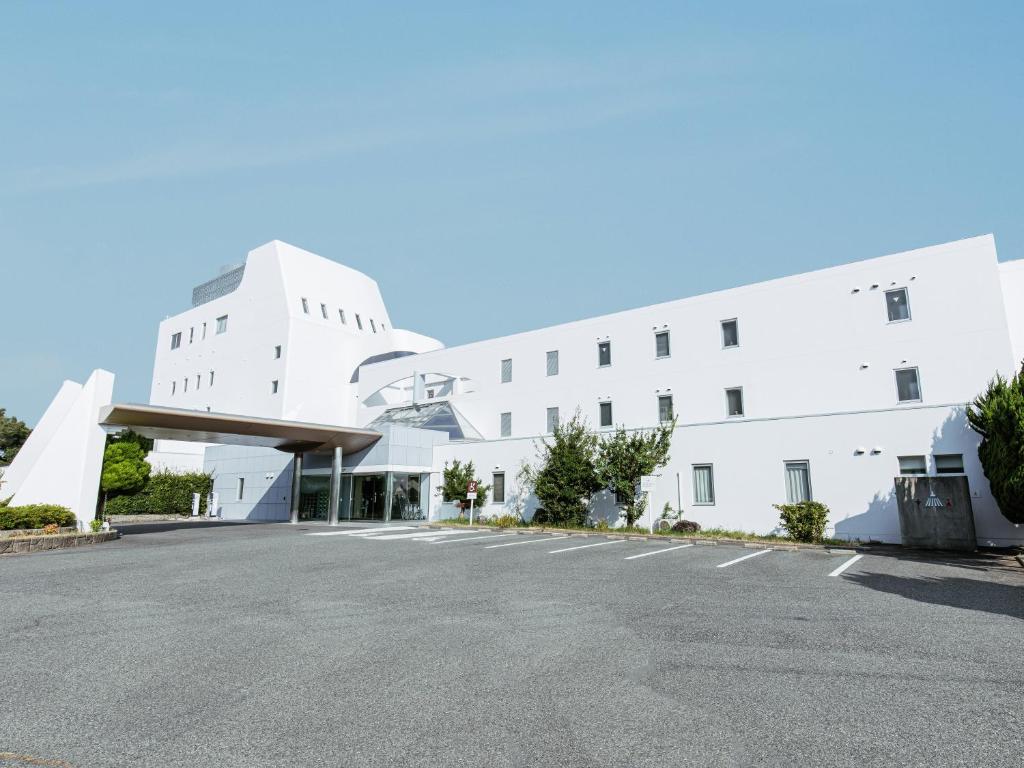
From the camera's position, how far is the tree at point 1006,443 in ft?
47.5

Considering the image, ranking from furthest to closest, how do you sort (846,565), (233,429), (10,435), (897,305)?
(10,435)
(233,429)
(897,305)
(846,565)

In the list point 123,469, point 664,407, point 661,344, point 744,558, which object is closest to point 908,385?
point 664,407

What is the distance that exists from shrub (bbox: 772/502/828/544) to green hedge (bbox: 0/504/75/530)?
72.9 ft

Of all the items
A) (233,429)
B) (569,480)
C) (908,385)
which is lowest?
(569,480)

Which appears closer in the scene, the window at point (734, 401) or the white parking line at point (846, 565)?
the white parking line at point (846, 565)

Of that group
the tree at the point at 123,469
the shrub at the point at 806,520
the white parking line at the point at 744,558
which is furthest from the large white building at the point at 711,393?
the white parking line at the point at 744,558

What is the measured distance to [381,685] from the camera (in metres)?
4.93

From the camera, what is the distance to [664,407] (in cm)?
2809

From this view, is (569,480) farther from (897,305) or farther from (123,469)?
(123,469)

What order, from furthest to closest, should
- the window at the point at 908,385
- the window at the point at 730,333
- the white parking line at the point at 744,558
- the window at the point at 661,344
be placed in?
1. the window at the point at 661,344
2. the window at the point at 730,333
3. the window at the point at 908,385
4. the white parking line at the point at 744,558

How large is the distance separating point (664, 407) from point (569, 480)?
21.6 feet

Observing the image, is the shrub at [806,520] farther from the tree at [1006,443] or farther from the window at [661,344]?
the window at [661,344]

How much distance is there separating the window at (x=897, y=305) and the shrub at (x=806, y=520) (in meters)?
8.67

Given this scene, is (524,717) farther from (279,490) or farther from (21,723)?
(279,490)
